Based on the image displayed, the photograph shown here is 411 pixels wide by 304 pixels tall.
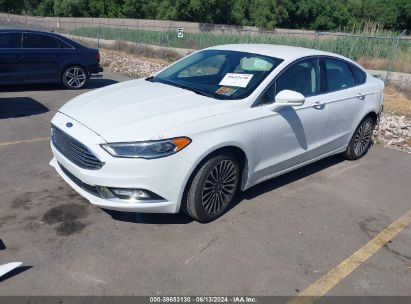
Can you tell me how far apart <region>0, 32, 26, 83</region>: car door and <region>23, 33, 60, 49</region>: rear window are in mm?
177

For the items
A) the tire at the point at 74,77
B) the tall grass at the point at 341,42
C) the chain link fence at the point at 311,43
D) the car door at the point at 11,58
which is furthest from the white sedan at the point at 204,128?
the tall grass at the point at 341,42

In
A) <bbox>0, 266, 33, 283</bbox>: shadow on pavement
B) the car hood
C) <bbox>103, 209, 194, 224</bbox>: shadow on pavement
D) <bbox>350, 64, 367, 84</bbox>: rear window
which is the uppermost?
<bbox>350, 64, 367, 84</bbox>: rear window

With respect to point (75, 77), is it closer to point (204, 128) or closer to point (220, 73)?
point (220, 73)

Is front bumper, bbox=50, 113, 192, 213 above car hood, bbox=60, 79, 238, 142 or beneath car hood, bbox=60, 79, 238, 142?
beneath

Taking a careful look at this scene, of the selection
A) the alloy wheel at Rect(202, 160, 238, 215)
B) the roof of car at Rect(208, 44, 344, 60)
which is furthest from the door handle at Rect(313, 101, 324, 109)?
the alloy wheel at Rect(202, 160, 238, 215)

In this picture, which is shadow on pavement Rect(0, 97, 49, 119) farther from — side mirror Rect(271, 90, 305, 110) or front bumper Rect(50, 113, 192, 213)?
side mirror Rect(271, 90, 305, 110)

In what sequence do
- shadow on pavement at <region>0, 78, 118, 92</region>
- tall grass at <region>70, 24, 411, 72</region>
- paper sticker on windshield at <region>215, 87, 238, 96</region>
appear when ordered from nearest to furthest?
paper sticker on windshield at <region>215, 87, 238, 96</region>, shadow on pavement at <region>0, 78, 118, 92</region>, tall grass at <region>70, 24, 411, 72</region>

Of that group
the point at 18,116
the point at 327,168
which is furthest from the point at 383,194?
the point at 18,116

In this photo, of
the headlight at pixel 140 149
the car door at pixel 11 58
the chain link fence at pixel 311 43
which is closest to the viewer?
the headlight at pixel 140 149

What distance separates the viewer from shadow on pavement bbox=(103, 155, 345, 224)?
3.99 meters

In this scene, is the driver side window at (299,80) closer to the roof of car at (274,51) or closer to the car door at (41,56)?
the roof of car at (274,51)

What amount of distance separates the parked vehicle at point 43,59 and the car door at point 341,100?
727cm

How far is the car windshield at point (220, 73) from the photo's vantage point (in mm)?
4289

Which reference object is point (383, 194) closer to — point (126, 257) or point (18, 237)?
point (126, 257)
